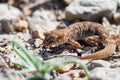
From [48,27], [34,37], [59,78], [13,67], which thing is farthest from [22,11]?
[59,78]

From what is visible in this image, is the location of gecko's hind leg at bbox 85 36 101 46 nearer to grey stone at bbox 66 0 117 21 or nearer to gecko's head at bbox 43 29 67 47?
gecko's head at bbox 43 29 67 47

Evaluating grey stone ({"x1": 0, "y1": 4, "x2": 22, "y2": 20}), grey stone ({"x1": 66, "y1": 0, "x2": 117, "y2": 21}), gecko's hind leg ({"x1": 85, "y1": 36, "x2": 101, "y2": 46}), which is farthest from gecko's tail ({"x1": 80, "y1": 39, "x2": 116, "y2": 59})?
grey stone ({"x1": 0, "y1": 4, "x2": 22, "y2": 20})

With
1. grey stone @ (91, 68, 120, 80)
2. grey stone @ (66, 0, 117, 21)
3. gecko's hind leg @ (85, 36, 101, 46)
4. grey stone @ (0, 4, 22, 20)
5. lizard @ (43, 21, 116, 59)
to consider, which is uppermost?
grey stone @ (0, 4, 22, 20)

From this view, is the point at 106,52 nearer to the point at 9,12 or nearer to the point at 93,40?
the point at 93,40

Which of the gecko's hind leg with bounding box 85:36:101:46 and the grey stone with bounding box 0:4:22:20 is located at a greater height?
the grey stone with bounding box 0:4:22:20

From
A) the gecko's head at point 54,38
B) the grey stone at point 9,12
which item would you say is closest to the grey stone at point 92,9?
the gecko's head at point 54,38

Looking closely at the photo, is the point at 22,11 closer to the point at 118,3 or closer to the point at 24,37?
the point at 24,37

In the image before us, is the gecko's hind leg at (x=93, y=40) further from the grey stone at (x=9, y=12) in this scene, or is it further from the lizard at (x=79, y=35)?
the grey stone at (x=9, y=12)
